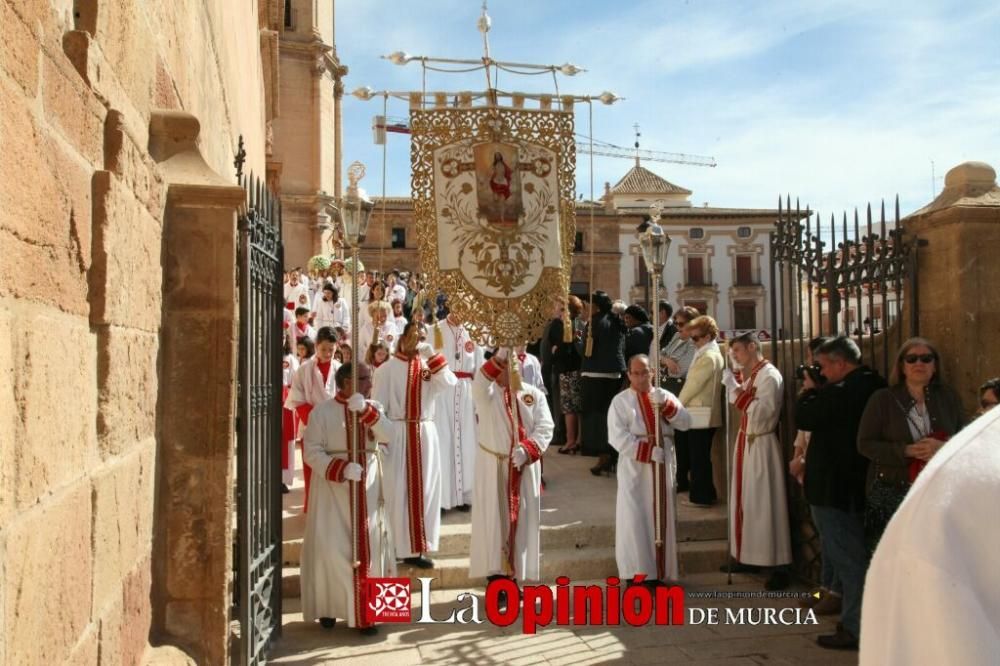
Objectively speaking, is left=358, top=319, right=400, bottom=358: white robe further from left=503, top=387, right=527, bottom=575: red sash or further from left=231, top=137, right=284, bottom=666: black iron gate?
left=231, top=137, right=284, bottom=666: black iron gate

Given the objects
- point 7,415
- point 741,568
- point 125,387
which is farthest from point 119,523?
point 741,568

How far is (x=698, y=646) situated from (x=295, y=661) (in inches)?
102

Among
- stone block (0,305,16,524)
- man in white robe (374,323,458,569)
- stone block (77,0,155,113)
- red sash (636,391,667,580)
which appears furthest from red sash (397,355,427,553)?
stone block (0,305,16,524)

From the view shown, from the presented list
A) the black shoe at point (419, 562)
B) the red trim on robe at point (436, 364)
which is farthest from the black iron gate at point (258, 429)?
the red trim on robe at point (436, 364)

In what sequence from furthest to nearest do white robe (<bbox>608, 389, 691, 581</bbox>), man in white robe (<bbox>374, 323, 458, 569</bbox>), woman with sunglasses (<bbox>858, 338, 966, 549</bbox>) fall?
man in white robe (<bbox>374, 323, 458, 569</bbox>) → white robe (<bbox>608, 389, 691, 581</bbox>) → woman with sunglasses (<bbox>858, 338, 966, 549</bbox>)

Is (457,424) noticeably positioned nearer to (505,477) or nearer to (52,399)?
(505,477)

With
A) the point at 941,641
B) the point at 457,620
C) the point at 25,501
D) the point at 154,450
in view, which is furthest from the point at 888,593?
the point at 457,620

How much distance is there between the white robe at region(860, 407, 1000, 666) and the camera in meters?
0.98

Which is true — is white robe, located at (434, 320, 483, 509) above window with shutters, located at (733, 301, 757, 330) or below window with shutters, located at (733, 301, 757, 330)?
below

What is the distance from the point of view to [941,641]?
992mm

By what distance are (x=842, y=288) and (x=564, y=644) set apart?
3.33 meters

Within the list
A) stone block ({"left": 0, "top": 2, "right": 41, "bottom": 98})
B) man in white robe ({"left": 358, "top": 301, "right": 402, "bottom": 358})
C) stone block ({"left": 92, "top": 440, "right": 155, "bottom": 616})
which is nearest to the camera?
stone block ({"left": 0, "top": 2, "right": 41, "bottom": 98})

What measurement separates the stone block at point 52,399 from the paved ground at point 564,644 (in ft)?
12.6

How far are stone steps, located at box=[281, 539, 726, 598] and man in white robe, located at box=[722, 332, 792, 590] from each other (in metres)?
0.46
